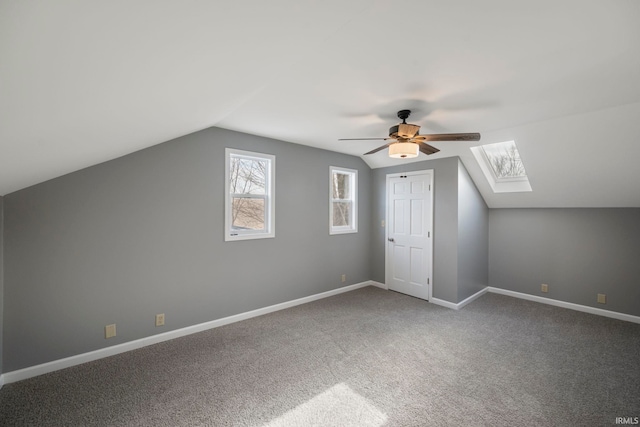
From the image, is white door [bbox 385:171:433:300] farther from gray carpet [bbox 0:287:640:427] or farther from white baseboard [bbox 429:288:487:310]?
gray carpet [bbox 0:287:640:427]

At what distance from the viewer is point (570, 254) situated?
405cm

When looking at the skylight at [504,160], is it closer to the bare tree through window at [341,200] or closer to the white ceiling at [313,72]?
the white ceiling at [313,72]

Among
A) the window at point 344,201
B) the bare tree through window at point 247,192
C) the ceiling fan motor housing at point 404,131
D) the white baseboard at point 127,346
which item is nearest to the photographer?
the white baseboard at point 127,346

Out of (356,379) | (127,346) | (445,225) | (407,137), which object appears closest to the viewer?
(356,379)

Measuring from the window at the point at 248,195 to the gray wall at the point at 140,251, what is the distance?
98 mm

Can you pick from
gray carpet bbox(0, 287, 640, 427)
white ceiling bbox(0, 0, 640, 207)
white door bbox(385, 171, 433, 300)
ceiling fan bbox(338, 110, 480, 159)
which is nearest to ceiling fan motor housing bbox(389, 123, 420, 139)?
ceiling fan bbox(338, 110, 480, 159)

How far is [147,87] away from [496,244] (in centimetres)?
533

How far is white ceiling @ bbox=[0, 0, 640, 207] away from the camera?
869mm

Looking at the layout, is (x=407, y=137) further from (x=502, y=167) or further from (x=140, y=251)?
(x=140, y=251)

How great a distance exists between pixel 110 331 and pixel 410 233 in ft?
13.7

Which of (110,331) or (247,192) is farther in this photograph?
(247,192)

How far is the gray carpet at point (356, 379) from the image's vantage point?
1.95 m

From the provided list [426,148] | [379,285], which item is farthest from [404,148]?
[379,285]

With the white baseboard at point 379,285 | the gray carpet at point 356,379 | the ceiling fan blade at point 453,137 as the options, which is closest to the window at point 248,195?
the gray carpet at point 356,379
